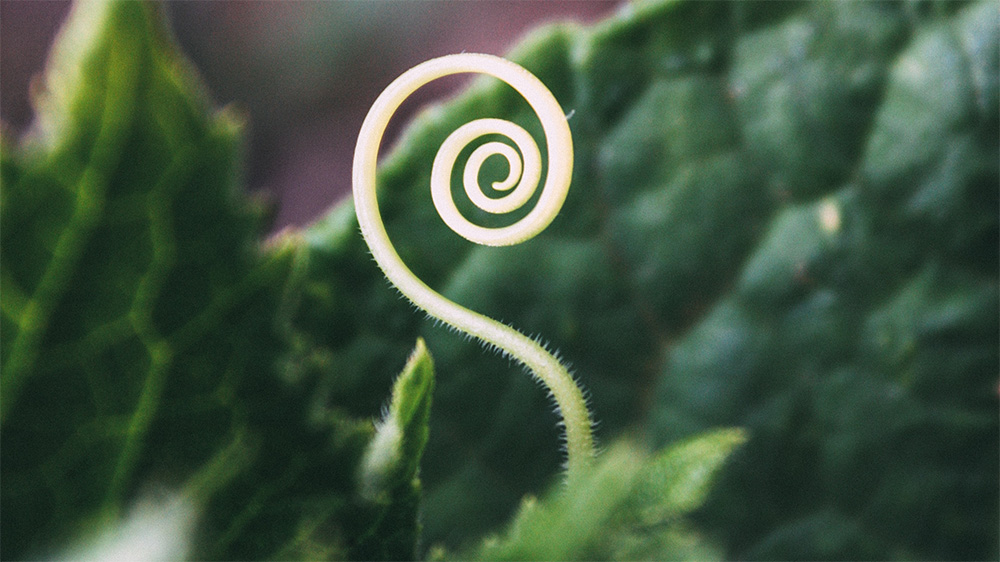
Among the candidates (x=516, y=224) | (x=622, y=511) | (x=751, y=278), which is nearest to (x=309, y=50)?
(x=751, y=278)

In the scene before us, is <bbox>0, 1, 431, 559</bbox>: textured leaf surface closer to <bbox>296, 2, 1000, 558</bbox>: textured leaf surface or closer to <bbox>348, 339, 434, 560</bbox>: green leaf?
<bbox>348, 339, 434, 560</bbox>: green leaf

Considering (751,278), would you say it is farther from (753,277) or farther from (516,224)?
(516,224)

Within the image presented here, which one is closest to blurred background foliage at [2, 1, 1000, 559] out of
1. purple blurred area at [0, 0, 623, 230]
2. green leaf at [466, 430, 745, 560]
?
green leaf at [466, 430, 745, 560]

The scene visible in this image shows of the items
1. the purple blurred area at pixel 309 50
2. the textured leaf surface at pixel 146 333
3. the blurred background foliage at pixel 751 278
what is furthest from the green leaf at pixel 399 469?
the purple blurred area at pixel 309 50

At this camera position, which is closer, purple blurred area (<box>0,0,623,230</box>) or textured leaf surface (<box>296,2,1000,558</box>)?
textured leaf surface (<box>296,2,1000,558</box>)

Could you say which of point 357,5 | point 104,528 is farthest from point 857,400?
point 357,5

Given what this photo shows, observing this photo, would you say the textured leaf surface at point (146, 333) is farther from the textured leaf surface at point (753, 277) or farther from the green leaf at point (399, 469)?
the textured leaf surface at point (753, 277)

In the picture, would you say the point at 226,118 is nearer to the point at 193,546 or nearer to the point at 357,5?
the point at 193,546
